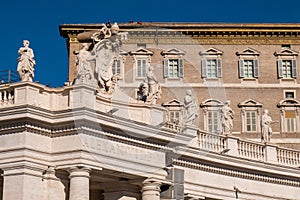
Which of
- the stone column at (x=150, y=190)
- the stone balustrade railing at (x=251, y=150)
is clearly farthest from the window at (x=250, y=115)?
the stone column at (x=150, y=190)

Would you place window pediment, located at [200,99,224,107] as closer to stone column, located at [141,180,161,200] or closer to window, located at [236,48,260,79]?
window, located at [236,48,260,79]

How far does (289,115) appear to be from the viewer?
206 ft

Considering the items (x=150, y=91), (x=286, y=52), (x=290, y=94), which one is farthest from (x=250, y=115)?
(x=150, y=91)

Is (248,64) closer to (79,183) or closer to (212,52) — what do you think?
(212,52)

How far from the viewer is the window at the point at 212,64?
63.3m

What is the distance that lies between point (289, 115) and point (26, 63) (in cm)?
3579

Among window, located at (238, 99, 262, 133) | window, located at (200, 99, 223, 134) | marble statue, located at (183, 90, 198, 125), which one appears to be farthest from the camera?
window, located at (238, 99, 262, 133)

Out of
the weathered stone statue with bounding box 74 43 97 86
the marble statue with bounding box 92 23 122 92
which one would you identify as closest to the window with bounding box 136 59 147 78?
the marble statue with bounding box 92 23 122 92

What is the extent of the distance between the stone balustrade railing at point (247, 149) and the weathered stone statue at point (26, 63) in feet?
31.9

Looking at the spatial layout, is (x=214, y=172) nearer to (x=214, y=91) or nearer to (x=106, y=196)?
(x=106, y=196)

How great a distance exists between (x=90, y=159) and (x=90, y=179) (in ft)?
7.81

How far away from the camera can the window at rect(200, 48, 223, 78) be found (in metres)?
63.3

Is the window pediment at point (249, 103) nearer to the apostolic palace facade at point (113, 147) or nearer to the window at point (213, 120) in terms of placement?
the window at point (213, 120)

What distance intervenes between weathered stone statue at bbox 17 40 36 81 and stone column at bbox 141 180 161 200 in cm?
626
